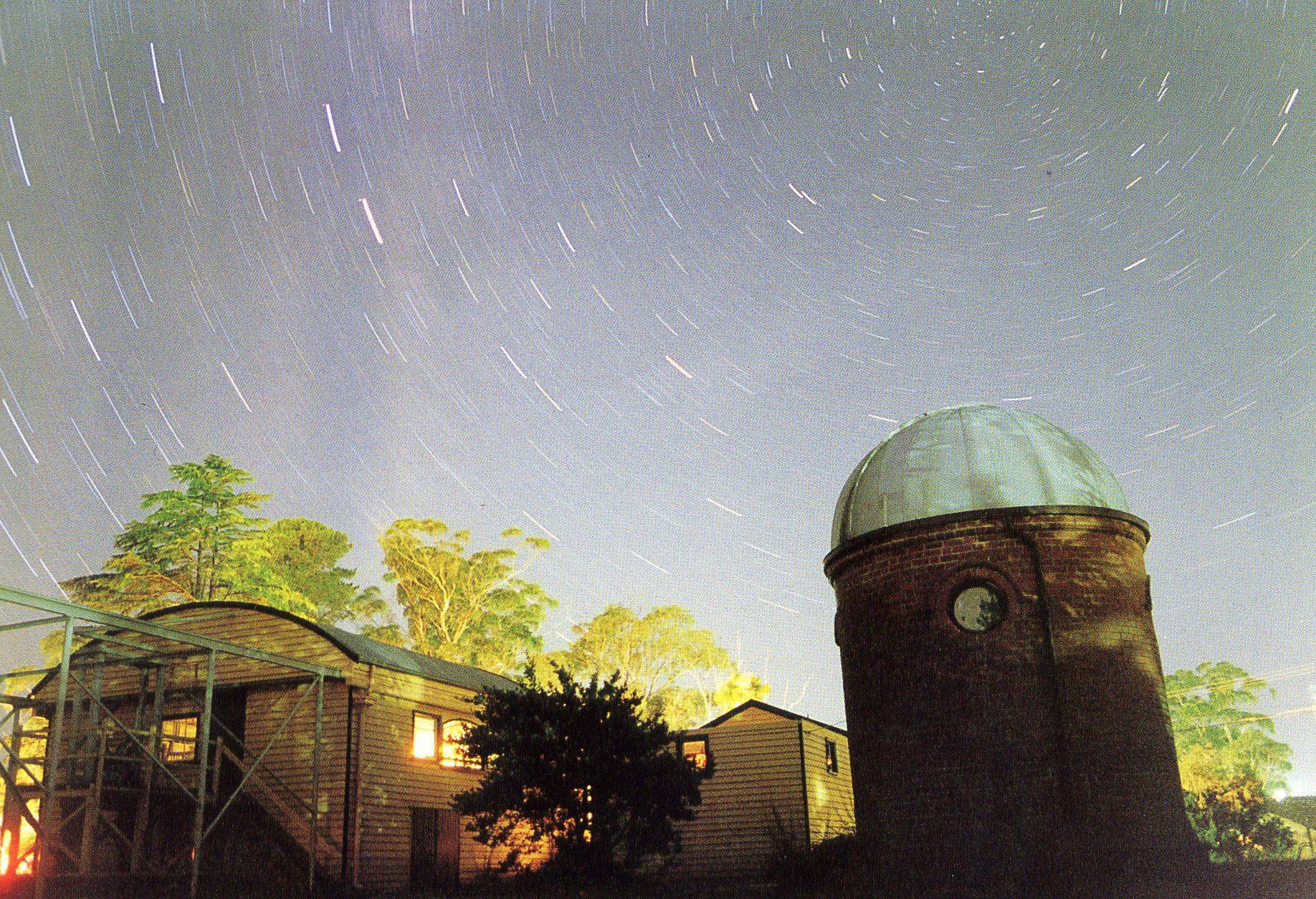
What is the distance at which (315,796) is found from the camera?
19.0 m

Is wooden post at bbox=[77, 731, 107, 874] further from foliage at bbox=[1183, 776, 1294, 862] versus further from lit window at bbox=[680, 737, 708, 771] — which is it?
foliage at bbox=[1183, 776, 1294, 862]

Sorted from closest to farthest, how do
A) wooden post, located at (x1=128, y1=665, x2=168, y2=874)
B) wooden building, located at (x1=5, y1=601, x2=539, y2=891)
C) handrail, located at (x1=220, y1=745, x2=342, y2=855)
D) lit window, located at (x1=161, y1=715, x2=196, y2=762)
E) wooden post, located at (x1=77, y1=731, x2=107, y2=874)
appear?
1. wooden post, located at (x1=77, y1=731, x2=107, y2=874)
2. wooden post, located at (x1=128, y1=665, x2=168, y2=874)
3. wooden building, located at (x1=5, y1=601, x2=539, y2=891)
4. handrail, located at (x1=220, y1=745, x2=342, y2=855)
5. lit window, located at (x1=161, y1=715, x2=196, y2=762)

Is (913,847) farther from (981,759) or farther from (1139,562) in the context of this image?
(1139,562)

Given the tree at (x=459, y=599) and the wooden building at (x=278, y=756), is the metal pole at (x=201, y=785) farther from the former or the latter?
the tree at (x=459, y=599)

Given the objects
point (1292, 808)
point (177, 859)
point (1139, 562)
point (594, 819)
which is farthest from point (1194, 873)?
point (1292, 808)

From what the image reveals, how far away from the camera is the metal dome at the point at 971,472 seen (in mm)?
15969

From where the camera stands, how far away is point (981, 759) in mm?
14891

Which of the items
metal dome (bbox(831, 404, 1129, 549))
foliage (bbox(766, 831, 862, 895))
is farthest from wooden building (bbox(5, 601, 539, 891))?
metal dome (bbox(831, 404, 1129, 549))

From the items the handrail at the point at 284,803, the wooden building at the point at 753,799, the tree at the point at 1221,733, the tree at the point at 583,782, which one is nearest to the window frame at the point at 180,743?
the handrail at the point at 284,803

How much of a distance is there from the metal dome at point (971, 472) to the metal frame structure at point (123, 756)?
10831mm

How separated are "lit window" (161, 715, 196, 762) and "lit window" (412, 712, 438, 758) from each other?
428cm

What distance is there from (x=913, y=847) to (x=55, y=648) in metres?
32.7

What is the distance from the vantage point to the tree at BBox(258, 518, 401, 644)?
45594mm

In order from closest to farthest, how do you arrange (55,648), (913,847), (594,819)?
1. (913,847)
2. (594,819)
3. (55,648)
